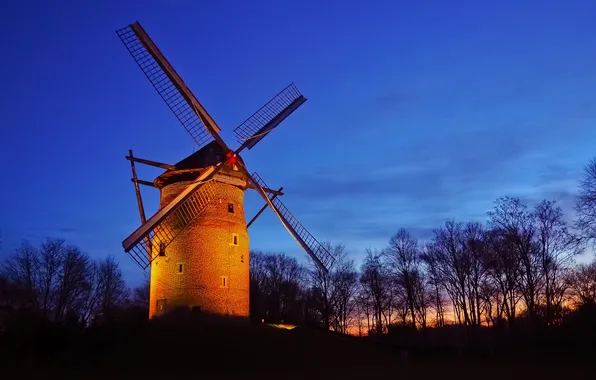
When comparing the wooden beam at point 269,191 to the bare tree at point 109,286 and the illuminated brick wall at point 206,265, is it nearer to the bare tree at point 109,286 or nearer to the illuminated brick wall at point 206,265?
the illuminated brick wall at point 206,265

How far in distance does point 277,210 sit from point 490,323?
25.5 m

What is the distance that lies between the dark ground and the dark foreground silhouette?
4cm

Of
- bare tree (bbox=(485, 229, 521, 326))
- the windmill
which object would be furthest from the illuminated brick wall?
bare tree (bbox=(485, 229, 521, 326))

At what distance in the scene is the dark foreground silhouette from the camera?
843 inches

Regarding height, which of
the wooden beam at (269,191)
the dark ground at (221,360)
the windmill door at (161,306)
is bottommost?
the dark ground at (221,360)

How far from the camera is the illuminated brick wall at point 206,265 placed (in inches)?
1161

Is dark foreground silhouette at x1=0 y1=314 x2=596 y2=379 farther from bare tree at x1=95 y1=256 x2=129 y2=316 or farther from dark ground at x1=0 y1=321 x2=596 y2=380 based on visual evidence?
bare tree at x1=95 y1=256 x2=129 y2=316

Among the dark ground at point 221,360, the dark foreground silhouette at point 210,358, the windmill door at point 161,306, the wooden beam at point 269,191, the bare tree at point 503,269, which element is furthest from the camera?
the bare tree at point 503,269

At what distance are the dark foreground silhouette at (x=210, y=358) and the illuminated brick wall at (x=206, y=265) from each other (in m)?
1.05

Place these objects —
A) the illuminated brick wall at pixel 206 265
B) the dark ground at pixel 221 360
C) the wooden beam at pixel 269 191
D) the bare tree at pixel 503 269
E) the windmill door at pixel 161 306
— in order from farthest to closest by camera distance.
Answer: the bare tree at pixel 503 269
the wooden beam at pixel 269 191
the windmill door at pixel 161 306
the illuminated brick wall at pixel 206 265
the dark ground at pixel 221 360

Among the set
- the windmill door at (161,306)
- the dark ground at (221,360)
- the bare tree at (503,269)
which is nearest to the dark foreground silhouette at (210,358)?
the dark ground at (221,360)

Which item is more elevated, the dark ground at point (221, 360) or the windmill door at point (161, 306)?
the windmill door at point (161, 306)

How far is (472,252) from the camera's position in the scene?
149ft

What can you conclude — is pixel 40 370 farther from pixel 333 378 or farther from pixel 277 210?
pixel 277 210
